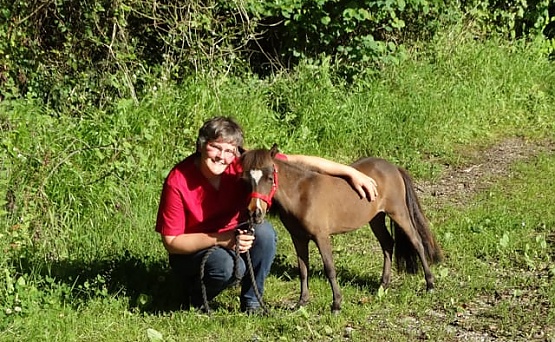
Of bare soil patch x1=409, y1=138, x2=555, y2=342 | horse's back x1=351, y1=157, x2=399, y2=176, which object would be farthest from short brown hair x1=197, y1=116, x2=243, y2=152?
bare soil patch x1=409, y1=138, x2=555, y2=342

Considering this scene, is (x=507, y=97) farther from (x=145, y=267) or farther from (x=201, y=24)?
(x=145, y=267)

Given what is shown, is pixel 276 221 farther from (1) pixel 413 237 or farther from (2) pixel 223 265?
(2) pixel 223 265

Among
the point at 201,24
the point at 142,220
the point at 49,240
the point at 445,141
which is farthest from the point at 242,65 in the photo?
the point at 49,240

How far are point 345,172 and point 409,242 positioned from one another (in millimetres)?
787

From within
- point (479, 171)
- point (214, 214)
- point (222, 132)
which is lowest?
point (214, 214)

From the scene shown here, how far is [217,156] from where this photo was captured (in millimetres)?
4973

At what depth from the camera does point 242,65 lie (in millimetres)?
9680

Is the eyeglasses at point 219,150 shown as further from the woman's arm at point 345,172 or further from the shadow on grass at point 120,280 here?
the shadow on grass at point 120,280

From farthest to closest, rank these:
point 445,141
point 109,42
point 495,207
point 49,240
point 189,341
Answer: point 445,141
point 109,42
point 495,207
point 49,240
point 189,341

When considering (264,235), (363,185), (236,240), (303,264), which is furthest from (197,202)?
(363,185)

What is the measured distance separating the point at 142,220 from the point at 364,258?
1.74m

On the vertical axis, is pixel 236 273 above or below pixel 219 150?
below

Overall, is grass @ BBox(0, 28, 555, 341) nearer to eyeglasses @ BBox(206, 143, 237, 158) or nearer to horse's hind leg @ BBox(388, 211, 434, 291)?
horse's hind leg @ BBox(388, 211, 434, 291)

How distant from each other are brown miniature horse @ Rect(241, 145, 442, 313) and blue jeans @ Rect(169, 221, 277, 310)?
0.61 feet
